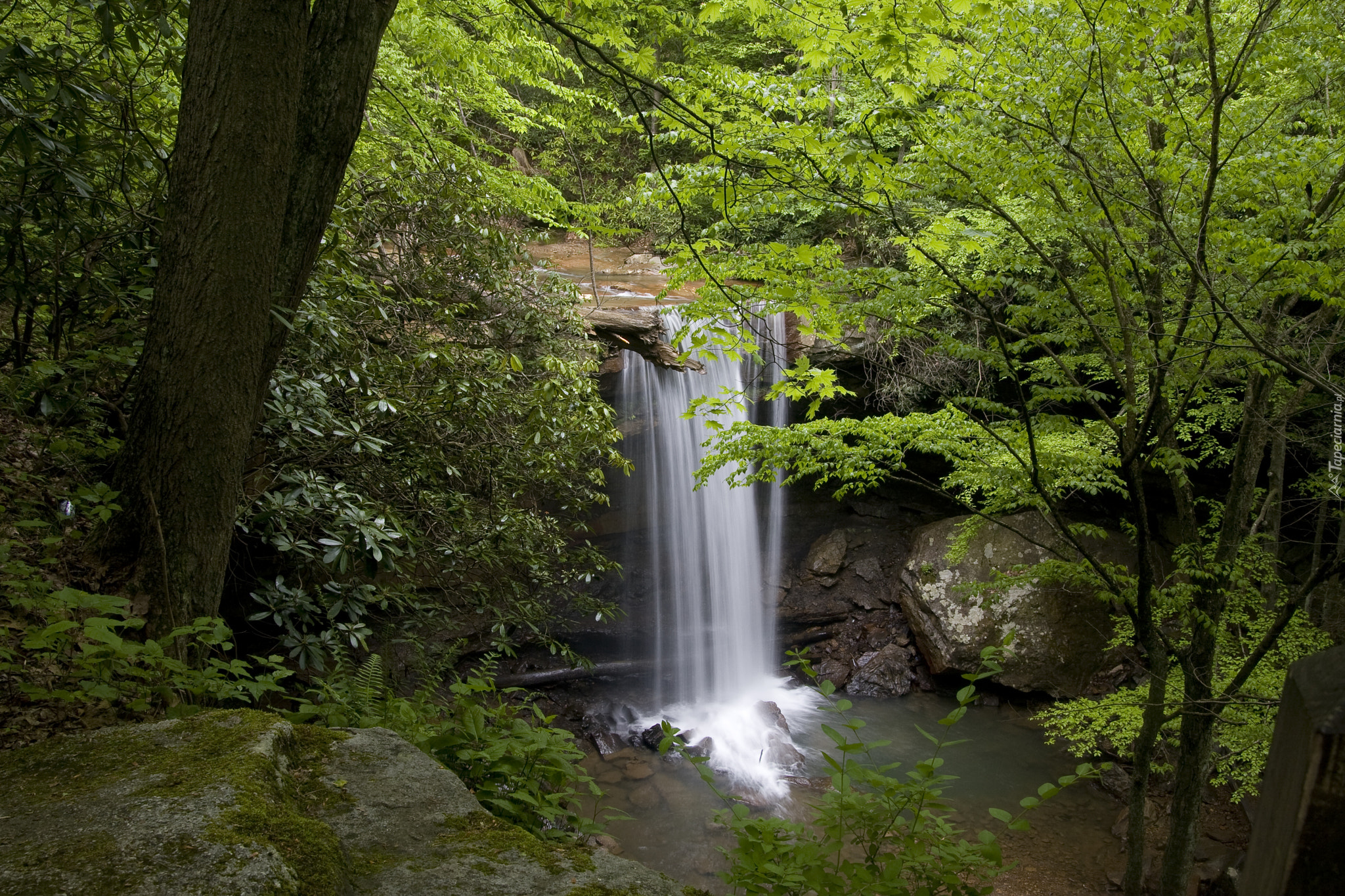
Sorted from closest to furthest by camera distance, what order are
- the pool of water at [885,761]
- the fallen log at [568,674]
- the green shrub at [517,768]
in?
the green shrub at [517,768]
the pool of water at [885,761]
the fallen log at [568,674]

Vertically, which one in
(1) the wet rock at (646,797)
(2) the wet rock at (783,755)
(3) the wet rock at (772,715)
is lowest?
(2) the wet rock at (783,755)

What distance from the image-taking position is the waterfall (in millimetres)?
10805

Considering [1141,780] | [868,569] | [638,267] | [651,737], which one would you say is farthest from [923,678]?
[638,267]

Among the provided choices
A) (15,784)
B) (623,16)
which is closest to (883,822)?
(15,784)

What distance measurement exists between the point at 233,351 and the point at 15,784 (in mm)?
1418

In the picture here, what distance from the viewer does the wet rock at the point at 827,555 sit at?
12.2m

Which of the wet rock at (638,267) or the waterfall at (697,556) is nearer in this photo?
the waterfall at (697,556)

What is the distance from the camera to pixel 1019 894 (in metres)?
6.41

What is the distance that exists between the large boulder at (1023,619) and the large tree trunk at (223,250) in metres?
9.17

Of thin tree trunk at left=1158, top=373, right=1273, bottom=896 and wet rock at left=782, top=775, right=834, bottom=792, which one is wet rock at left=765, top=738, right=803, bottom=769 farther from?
thin tree trunk at left=1158, top=373, right=1273, bottom=896

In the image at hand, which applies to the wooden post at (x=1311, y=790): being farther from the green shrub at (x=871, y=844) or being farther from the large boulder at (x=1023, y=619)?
the large boulder at (x=1023, y=619)

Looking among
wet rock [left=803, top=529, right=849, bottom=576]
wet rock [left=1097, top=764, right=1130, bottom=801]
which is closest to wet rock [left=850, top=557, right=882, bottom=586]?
wet rock [left=803, top=529, right=849, bottom=576]

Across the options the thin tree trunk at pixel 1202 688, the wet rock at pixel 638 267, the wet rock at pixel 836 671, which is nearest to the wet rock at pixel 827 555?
the wet rock at pixel 836 671

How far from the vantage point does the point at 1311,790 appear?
62cm
